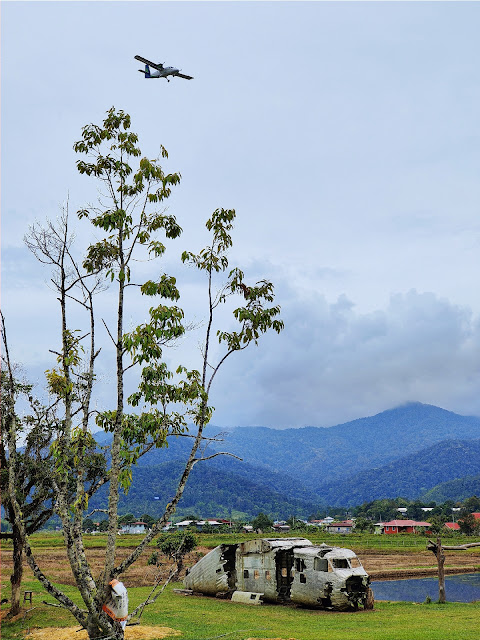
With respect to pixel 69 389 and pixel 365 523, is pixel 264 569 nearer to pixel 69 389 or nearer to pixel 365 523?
pixel 69 389

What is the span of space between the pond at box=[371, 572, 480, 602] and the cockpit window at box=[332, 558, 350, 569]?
Answer: 518 inches

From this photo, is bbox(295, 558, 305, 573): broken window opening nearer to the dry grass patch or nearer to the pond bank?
the dry grass patch

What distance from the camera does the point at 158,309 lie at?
14359mm

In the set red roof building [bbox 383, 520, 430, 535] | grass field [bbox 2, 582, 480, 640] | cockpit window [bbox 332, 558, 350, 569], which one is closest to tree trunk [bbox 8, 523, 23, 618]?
grass field [bbox 2, 582, 480, 640]

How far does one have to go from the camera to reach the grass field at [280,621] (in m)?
20.6

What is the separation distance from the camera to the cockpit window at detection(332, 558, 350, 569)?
2762cm

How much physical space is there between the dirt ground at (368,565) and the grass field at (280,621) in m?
13.8

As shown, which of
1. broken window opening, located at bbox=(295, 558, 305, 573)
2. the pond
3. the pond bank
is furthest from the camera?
the pond bank

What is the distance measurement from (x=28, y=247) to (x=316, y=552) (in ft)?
66.9

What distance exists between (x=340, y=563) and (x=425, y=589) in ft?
67.3

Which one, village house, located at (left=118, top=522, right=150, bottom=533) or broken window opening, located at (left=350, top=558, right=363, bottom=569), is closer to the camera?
broken window opening, located at (left=350, top=558, right=363, bottom=569)

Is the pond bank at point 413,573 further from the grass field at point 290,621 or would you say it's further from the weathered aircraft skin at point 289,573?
the weathered aircraft skin at point 289,573

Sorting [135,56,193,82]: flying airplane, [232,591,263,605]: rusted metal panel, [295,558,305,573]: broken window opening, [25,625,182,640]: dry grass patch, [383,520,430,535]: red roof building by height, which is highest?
[135,56,193,82]: flying airplane

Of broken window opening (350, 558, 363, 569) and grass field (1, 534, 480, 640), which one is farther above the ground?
broken window opening (350, 558, 363, 569)
